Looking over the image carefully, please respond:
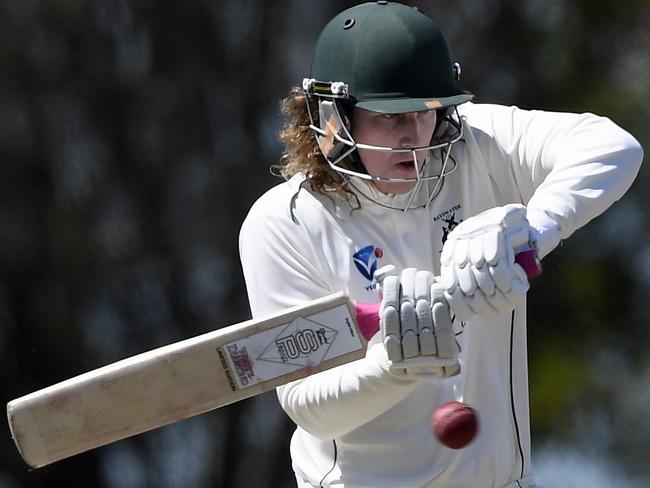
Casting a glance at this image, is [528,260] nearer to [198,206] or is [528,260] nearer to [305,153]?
[305,153]

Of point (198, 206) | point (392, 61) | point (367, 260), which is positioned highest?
point (392, 61)

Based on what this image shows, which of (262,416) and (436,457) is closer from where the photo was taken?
(436,457)

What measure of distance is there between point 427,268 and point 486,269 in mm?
445

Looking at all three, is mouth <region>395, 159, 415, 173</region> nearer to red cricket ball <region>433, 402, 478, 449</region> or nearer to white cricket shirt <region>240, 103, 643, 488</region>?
white cricket shirt <region>240, 103, 643, 488</region>

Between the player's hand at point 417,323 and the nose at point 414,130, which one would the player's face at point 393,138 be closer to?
the nose at point 414,130

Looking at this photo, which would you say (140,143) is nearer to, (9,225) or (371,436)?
(9,225)

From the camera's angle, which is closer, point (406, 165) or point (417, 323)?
point (417, 323)

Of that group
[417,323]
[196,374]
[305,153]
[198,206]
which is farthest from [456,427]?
[198,206]

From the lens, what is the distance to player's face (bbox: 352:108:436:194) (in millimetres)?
3535

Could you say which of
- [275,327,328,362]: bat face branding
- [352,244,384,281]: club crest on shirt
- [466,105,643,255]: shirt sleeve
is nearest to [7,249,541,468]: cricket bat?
[275,327,328,362]: bat face branding

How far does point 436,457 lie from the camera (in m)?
3.53

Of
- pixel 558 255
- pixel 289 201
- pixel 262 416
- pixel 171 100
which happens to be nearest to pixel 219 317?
pixel 262 416

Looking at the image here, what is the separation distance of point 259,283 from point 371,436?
15.0 inches

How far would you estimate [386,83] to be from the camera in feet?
11.7
